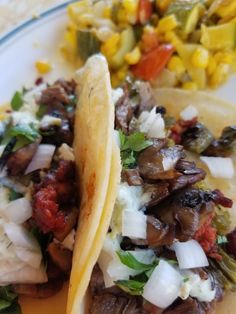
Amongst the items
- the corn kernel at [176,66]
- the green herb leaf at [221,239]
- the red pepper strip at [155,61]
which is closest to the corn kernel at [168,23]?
the red pepper strip at [155,61]

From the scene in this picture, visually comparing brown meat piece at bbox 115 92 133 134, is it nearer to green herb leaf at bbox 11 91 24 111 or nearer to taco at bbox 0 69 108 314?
taco at bbox 0 69 108 314

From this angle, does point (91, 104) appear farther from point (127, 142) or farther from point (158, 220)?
point (158, 220)

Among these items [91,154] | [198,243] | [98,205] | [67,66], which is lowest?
[198,243]

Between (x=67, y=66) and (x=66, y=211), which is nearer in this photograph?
(x=66, y=211)

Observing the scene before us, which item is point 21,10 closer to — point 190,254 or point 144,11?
point 144,11

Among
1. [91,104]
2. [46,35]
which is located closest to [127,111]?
[91,104]

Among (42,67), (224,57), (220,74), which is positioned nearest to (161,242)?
(220,74)
